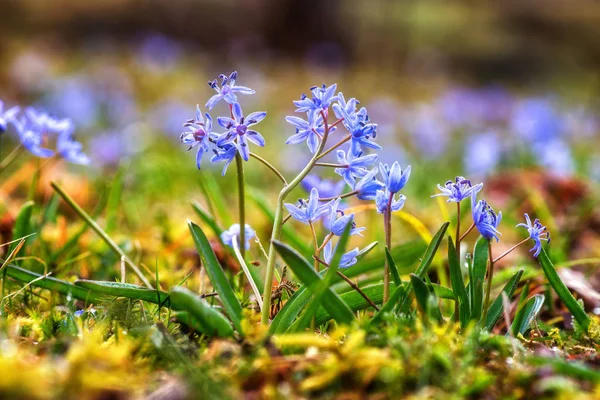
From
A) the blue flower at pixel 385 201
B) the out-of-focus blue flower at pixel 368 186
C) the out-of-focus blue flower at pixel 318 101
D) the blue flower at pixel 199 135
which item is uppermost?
the out-of-focus blue flower at pixel 318 101

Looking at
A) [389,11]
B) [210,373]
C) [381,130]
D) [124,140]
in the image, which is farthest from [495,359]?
[389,11]

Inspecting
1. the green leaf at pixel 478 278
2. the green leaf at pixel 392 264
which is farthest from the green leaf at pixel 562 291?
the green leaf at pixel 392 264

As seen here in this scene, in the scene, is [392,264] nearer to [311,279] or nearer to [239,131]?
[311,279]

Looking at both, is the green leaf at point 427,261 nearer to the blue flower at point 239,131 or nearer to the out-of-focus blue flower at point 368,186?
the out-of-focus blue flower at point 368,186

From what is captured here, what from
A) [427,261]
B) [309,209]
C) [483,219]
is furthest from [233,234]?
[483,219]

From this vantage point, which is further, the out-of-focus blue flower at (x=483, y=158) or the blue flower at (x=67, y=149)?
the out-of-focus blue flower at (x=483, y=158)

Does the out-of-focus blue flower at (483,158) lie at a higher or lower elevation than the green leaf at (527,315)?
higher

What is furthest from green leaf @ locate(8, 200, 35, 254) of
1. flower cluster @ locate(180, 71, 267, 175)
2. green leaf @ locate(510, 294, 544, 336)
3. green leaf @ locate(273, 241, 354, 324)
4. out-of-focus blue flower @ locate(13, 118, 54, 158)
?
green leaf @ locate(510, 294, 544, 336)
